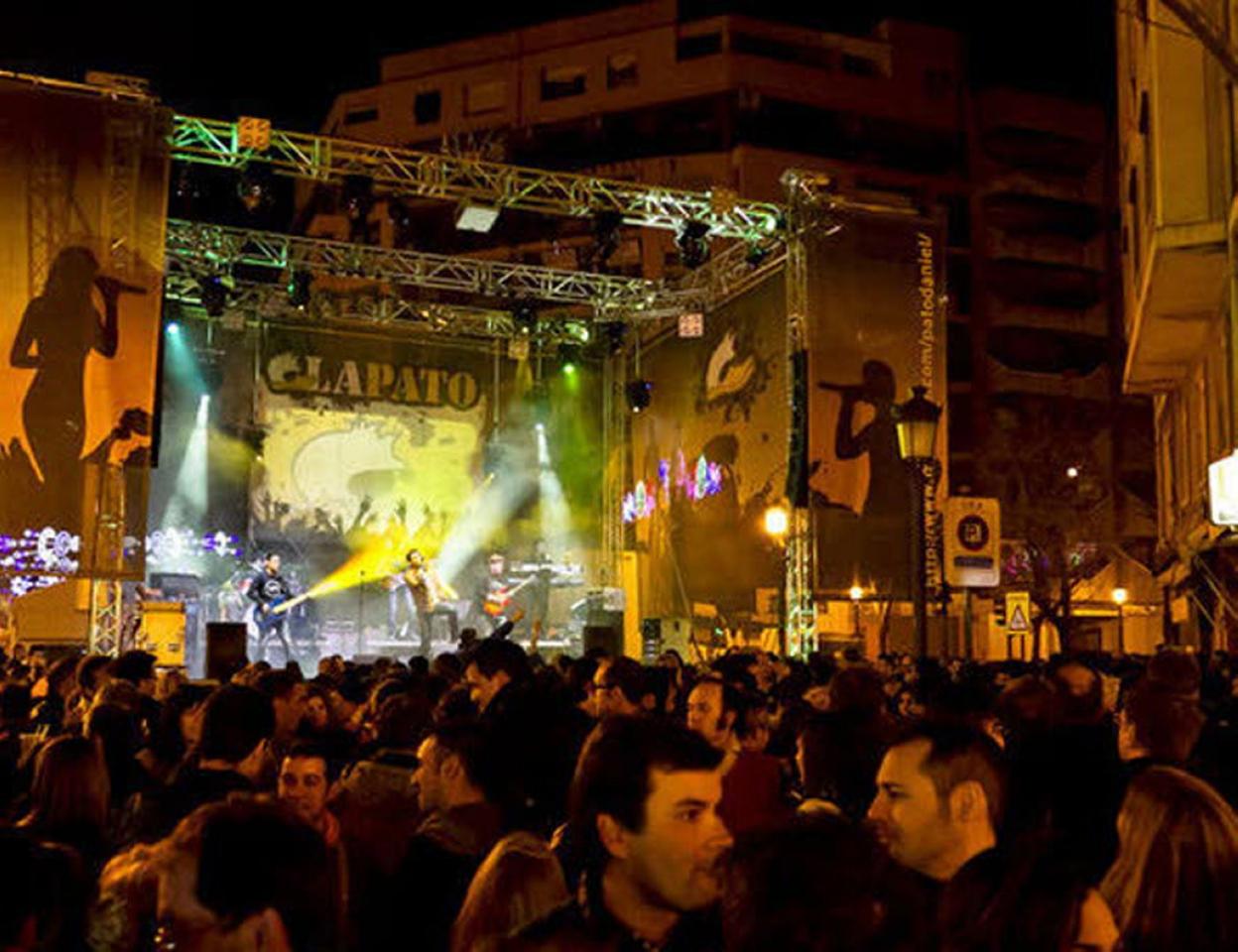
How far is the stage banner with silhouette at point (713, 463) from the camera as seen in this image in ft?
79.8

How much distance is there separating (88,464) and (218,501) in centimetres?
1131

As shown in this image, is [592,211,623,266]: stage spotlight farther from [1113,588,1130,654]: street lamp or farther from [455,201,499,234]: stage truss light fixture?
[1113,588,1130,654]: street lamp

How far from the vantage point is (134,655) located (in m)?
8.86

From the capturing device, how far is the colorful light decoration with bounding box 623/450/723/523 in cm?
2655

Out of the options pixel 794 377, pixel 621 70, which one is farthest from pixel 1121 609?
pixel 794 377

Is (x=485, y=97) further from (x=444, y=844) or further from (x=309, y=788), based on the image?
(x=444, y=844)

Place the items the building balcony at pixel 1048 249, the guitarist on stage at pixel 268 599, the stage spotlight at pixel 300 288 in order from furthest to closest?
the building balcony at pixel 1048 249, the guitarist on stage at pixel 268 599, the stage spotlight at pixel 300 288

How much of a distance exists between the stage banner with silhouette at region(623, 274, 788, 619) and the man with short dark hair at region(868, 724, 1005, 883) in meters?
19.9

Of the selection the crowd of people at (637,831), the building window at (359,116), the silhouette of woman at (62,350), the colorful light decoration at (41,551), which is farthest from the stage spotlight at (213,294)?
the building window at (359,116)

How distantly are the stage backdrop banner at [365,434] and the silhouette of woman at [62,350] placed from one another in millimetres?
11746

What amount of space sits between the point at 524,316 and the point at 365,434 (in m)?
4.81

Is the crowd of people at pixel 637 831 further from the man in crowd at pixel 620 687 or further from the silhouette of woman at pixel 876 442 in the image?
the silhouette of woman at pixel 876 442

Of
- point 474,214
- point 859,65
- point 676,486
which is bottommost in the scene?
point 676,486

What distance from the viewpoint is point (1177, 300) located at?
66.7 feet
